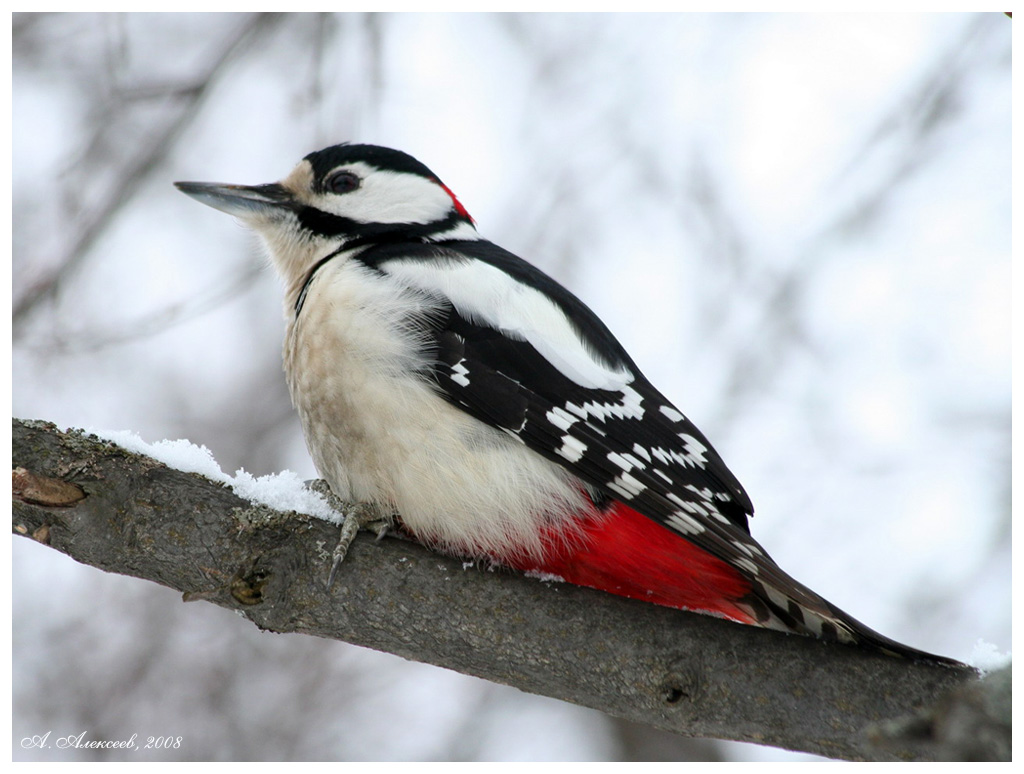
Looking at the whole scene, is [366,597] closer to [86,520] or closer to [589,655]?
[589,655]

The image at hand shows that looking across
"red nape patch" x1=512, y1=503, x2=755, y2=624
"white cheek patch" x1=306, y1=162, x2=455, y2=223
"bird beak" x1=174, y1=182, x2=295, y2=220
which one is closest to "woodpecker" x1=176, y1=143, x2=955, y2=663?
"red nape patch" x1=512, y1=503, x2=755, y2=624

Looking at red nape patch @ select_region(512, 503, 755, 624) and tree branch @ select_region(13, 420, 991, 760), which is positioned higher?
red nape patch @ select_region(512, 503, 755, 624)

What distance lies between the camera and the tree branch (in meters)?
1.99

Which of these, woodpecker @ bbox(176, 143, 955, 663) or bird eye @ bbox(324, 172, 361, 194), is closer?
woodpecker @ bbox(176, 143, 955, 663)

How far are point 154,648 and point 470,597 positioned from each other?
266 cm

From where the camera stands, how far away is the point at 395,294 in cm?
248

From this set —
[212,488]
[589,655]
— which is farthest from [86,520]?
[589,655]

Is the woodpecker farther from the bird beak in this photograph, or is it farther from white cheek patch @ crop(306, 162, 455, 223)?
the bird beak

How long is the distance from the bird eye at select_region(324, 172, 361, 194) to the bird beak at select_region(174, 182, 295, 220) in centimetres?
13

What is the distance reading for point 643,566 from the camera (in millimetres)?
2244

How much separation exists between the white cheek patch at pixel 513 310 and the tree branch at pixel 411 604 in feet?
1.90

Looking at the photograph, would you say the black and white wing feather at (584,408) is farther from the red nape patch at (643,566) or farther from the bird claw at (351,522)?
the bird claw at (351,522)

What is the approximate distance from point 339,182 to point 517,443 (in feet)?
3.95

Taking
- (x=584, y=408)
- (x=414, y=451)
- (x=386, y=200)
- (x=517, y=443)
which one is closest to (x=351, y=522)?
(x=414, y=451)
